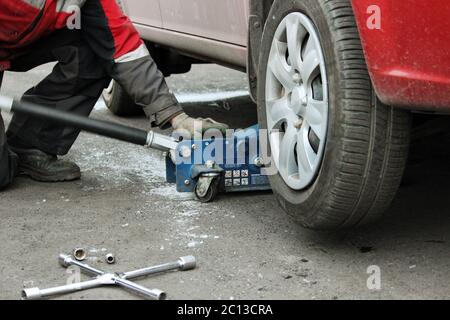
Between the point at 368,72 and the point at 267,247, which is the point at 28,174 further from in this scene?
the point at 368,72

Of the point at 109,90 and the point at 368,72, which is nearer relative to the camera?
the point at 368,72

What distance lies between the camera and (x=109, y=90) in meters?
5.28

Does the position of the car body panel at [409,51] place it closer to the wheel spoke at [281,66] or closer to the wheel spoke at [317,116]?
the wheel spoke at [317,116]

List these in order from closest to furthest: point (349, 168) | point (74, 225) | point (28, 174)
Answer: point (349, 168) → point (74, 225) → point (28, 174)

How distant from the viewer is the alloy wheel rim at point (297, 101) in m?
2.80

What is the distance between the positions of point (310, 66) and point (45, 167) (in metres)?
1.59

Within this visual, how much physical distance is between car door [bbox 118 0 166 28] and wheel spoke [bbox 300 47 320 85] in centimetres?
179

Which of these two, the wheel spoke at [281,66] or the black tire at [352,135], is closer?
the black tire at [352,135]

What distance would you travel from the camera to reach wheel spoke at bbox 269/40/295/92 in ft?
9.86

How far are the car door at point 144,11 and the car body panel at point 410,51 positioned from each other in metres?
2.13

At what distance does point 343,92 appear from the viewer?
2650mm

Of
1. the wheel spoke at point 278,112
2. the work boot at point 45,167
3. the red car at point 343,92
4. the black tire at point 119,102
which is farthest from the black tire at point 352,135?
the black tire at point 119,102
